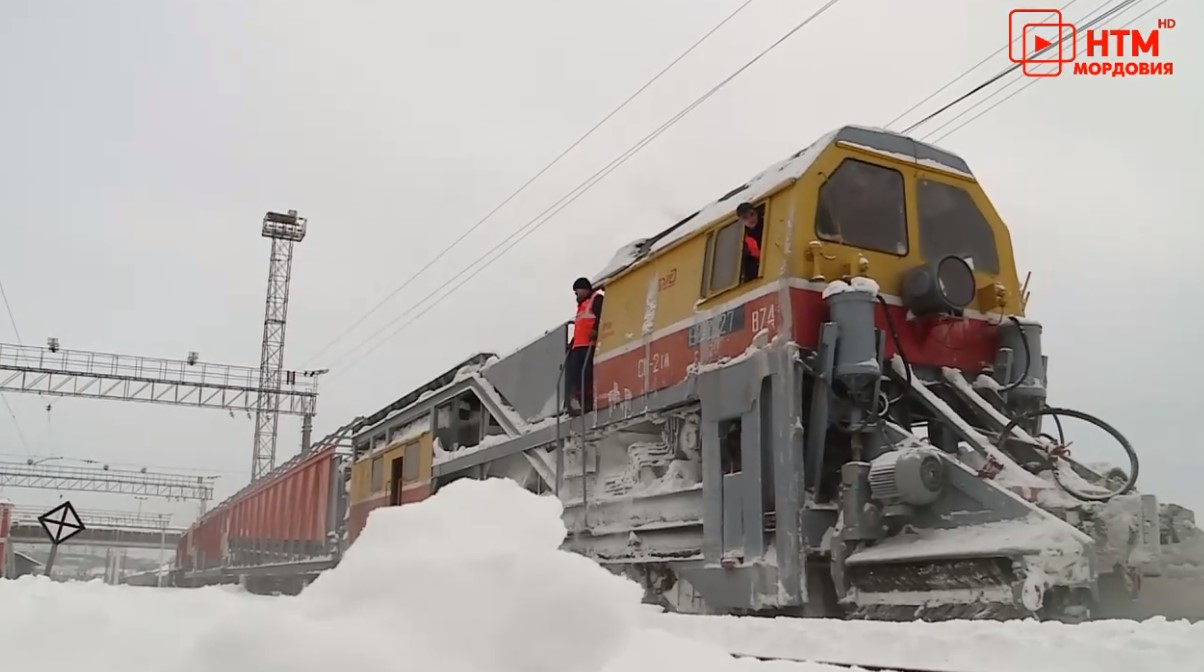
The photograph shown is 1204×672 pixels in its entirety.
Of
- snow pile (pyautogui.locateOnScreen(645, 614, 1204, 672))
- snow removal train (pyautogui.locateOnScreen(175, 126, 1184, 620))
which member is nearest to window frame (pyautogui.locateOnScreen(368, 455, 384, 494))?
snow removal train (pyautogui.locateOnScreen(175, 126, 1184, 620))

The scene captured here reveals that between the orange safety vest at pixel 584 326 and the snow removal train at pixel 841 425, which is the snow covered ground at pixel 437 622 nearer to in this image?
the snow removal train at pixel 841 425

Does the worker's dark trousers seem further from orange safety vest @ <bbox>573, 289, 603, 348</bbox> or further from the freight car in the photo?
the freight car

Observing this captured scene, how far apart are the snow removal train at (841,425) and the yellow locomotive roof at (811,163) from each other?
2 centimetres

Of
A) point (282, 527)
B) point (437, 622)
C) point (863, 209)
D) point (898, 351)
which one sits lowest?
point (282, 527)

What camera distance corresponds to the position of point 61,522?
35.5 feet

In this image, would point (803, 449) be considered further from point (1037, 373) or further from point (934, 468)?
point (1037, 373)

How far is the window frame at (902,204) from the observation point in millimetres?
5938

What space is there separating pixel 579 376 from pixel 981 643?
213 inches

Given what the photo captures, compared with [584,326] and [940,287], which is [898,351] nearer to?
[940,287]

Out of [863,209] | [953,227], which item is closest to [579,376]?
[863,209]

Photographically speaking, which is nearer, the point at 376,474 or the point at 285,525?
the point at 376,474

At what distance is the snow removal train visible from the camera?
4508 millimetres

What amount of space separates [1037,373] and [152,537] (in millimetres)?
49876

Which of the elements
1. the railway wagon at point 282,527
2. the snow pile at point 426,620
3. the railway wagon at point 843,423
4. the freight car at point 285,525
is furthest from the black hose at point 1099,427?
the railway wagon at point 282,527
